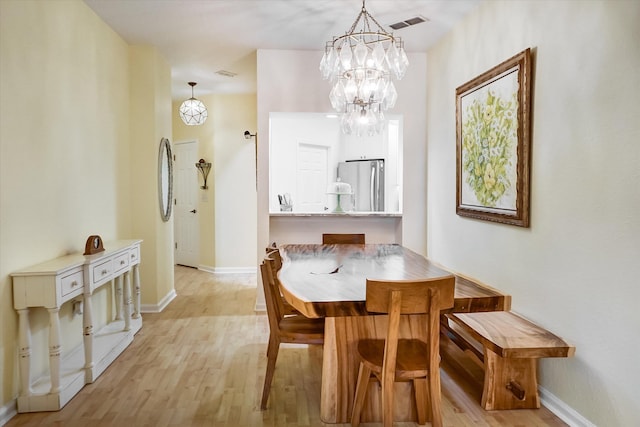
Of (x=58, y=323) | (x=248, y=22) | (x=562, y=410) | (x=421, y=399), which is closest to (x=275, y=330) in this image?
(x=421, y=399)

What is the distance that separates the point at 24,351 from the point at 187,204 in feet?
16.2

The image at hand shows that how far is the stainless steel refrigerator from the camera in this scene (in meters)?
6.62

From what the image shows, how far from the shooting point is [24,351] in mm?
2461

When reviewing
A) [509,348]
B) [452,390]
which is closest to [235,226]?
[452,390]

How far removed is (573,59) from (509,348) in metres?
1.53

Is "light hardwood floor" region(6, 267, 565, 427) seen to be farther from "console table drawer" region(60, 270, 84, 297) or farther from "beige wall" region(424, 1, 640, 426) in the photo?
"console table drawer" region(60, 270, 84, 297)

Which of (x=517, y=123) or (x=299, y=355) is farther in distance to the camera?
(x=299, y=355)

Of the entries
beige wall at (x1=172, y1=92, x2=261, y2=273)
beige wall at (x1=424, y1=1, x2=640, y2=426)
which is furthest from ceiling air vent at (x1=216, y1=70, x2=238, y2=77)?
beige wall at (x1=424, y1=1, x2=640, y2=426)

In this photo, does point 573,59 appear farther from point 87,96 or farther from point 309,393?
point 87,96

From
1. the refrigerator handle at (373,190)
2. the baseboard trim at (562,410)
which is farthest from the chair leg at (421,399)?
the refrigerator handle at (373,190)

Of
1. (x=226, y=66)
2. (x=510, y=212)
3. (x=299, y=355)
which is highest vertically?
(x=226, y=66)

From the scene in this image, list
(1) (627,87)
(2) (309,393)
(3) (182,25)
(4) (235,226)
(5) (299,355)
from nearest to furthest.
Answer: (1) (627,87) < (2) (309,393) < (5) (299,355) < (3) (182,25) < (4) (235,226)

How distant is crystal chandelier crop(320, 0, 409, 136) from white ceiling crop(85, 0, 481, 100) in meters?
0.66

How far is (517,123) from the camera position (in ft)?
9.29
